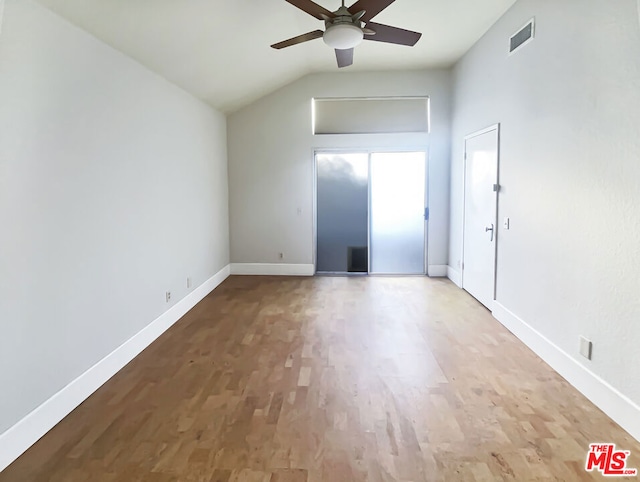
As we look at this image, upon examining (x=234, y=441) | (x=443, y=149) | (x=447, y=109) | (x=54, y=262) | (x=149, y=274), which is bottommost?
(x=234, y=441)

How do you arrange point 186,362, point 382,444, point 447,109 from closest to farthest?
1. point 382,444
2. point 186,362
3. point 447,109

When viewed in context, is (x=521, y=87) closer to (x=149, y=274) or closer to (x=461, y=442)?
(x=461, y=442)

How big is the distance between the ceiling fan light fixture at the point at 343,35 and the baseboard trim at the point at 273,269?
4091 millimetres

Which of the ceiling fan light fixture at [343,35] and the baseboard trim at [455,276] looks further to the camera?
the baseboard trim at [455,276]

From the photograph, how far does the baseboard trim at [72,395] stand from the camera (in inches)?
83.9

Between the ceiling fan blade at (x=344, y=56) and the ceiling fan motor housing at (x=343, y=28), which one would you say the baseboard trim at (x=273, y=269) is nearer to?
the ceiling fan blade at (x=344, y=56)

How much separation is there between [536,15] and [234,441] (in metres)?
3.91

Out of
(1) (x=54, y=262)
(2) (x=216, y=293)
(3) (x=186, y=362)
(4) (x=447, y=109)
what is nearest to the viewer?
(1) (x=54, y=262)

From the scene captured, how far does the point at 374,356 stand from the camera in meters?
3.46

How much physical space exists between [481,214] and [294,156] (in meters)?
3.02

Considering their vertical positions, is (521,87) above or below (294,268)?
above

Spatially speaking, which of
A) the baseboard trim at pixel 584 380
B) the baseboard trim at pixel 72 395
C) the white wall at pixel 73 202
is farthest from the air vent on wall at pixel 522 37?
the baseboard trim at pixel 72 395

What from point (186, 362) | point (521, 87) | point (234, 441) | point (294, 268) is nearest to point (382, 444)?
point (234, 441)

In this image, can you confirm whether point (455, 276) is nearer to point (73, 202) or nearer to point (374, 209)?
point (374, 209)
